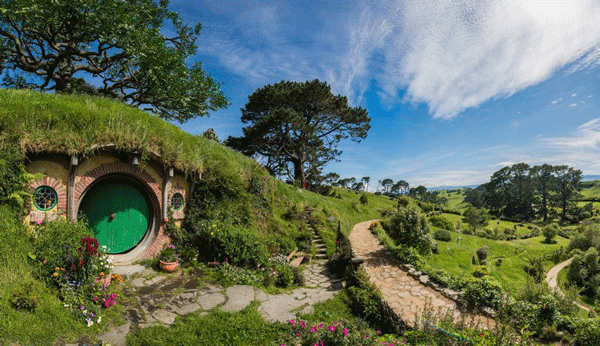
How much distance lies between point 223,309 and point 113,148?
631 centimetres

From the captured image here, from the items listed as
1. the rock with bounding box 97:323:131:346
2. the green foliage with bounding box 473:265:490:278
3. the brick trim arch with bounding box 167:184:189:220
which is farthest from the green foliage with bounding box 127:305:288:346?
the green foliage with bounding box 473:265:490:278

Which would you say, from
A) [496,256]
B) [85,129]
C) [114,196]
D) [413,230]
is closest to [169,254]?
[114,196]

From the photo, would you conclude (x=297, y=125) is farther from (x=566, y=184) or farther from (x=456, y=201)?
(x=456, y=201)

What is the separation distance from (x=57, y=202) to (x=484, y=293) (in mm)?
12782

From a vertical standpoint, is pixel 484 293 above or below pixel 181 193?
below

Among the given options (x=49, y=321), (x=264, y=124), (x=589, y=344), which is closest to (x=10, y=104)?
(x=49, y=321)

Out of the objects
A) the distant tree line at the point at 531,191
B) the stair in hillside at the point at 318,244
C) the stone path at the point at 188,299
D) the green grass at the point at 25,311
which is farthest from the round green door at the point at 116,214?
the distant tree line at the point at 531,191

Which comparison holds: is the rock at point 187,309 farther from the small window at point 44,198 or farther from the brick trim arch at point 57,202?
the small window at point 44,198

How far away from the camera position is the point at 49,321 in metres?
4.87

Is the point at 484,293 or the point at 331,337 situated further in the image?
the point at 484,293

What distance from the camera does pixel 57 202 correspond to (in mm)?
7363

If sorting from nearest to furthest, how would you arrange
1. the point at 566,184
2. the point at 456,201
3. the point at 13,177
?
1. the point at 13,177
2. the point at 566,184
3. the point at 456,201

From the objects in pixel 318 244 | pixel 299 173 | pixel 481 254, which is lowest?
pixel 481 254

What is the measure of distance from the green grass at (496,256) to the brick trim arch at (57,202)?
68.0ft
